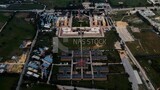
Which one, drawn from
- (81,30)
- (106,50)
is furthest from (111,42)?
(81,30)

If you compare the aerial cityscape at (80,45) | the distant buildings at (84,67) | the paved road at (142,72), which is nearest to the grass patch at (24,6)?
the aerial cityscape at (80,45)

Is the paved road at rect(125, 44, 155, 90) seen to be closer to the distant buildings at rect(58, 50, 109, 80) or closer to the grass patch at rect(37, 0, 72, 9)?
the distant buildings at rect(58, 50, 109, 80)

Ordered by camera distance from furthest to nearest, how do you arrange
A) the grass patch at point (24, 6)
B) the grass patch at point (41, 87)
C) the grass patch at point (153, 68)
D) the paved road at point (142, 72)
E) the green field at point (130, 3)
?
the green field at point (130, 3) < the grass patch at point (24, 6) < the grass patch at point (153, 68) < the paved road at point (142, 72) < the grass patch at point (41, 87)

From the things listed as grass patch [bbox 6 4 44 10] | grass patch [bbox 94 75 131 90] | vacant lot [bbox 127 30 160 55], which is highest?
grass patch [bbox 94 75 131 90]

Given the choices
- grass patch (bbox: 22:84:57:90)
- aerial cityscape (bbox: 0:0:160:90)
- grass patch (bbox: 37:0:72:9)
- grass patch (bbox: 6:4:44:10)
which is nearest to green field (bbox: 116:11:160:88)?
aerial cityscape (bbox: 0:0:160:90)

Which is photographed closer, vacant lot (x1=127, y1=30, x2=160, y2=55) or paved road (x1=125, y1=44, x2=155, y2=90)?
paved road (x1=125, y1=44, x2=155, y2=90)

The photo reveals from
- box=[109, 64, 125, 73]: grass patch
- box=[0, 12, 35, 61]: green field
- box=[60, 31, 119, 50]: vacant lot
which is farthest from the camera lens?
box=[60, 31, 119, 50]: vacant lot

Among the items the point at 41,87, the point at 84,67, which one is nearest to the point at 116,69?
the point at 84,67

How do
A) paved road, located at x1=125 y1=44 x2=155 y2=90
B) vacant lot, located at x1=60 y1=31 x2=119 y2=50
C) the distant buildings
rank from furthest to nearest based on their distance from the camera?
1. vacant lot, located at x1=60 y1=31 x2=119 y2=50
2. the distant buildings
3. paved road, located at x1=125 y1=44 x2=155 y2=90

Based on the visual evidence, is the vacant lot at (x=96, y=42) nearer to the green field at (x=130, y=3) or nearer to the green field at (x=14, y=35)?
the green field at (x=14, y=35)
